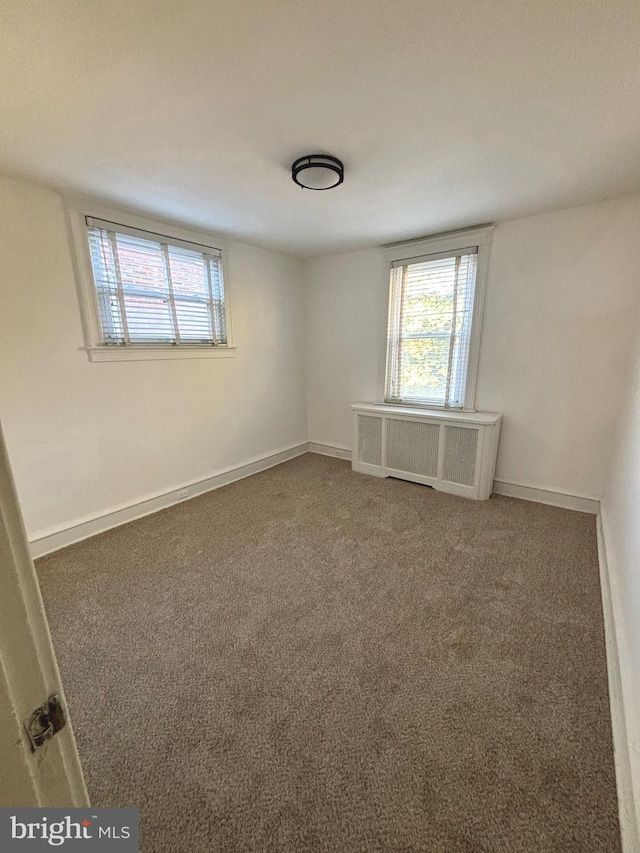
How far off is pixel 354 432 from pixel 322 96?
2.76 meters

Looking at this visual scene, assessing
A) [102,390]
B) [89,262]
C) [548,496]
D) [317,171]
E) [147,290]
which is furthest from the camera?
[548,496]

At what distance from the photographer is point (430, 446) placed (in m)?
3.27

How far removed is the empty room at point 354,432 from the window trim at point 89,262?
2cm

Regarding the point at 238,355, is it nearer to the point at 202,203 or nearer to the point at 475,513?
the point at 202,203

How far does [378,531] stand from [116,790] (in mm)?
1903

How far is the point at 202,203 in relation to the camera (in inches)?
96.0

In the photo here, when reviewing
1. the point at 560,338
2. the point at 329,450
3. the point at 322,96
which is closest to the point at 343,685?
the point at 322,96

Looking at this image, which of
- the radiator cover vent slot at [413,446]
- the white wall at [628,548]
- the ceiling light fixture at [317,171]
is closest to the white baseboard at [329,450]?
the radiator cover vent slot at [413,446]

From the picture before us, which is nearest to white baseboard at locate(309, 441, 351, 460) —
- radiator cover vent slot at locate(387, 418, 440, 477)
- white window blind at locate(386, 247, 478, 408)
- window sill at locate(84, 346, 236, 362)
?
radiator cover vent slot at locate(387, 418, 440, 477)

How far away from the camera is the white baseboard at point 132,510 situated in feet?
7.88

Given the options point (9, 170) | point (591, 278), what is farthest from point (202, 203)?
point (591, 278)

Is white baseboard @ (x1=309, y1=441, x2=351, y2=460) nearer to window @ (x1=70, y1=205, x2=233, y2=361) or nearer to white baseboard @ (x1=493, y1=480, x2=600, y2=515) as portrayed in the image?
white baseboard @ (x1=493, y1=480, x2=600, y2=515)

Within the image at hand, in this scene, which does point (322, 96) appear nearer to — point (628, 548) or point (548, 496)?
point (628, 548)

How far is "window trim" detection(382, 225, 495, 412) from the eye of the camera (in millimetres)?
2996
